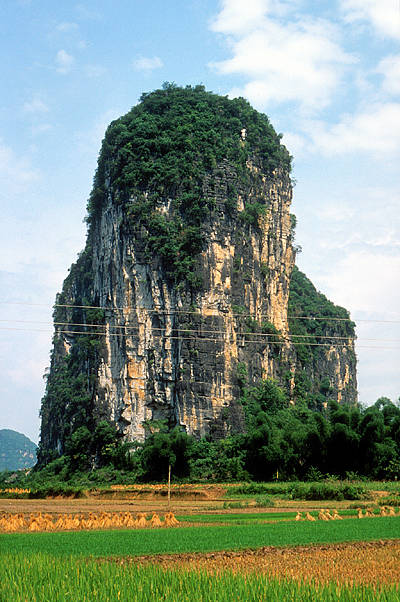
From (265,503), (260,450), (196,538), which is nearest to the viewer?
(196,538)

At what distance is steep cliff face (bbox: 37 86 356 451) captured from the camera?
1620 inches

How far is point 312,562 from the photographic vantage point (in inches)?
368

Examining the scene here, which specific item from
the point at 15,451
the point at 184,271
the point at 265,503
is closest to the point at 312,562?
the point at 265,503

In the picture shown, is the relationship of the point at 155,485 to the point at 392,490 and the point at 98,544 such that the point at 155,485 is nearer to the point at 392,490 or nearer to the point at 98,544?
the point at 392,490

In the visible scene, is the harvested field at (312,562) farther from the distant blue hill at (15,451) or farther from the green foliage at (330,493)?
the distant blue hill at (15,451)

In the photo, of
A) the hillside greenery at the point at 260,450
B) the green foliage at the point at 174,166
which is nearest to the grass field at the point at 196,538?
the hillside greenery at the point at 260,450

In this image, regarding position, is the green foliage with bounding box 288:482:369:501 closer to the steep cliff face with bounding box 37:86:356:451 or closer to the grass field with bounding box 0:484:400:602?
the grass field with bounding box 0:484:400:602

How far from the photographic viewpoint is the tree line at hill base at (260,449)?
3234 centimetres

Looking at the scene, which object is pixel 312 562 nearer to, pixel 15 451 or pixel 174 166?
pixel 174 166

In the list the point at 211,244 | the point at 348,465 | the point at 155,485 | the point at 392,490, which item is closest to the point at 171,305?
the point at 211,244

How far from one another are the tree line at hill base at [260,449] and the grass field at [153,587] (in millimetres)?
25143

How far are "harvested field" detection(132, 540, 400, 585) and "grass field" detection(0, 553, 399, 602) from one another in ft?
2.04

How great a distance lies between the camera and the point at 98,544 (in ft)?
37.9

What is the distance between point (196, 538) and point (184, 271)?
96.5ft
